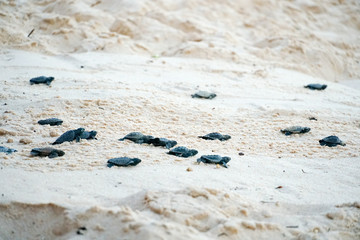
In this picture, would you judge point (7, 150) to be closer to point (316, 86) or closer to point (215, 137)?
point (215, 137)

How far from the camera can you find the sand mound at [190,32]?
6.88 metres

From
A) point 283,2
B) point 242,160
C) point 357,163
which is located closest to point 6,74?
A: point 242,160

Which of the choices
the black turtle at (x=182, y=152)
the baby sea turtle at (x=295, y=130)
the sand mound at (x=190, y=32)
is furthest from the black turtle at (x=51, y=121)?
the sand mound at (x=190, y=32)

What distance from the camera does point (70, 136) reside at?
327 centimetres

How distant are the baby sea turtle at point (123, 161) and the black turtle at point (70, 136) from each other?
58cm

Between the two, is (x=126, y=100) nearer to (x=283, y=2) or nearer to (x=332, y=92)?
(x=332, y=92)

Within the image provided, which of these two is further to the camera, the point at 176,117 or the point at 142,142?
the point at 176,117

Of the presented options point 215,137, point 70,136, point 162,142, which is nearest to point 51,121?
point 70,136

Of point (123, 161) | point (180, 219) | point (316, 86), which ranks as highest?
point (180, 219)

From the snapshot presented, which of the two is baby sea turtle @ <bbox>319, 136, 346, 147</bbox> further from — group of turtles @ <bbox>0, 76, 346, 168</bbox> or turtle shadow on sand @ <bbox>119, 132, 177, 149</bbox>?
turtle shadow on sand @ <bbox>119, 132, 177, 149</bbox>

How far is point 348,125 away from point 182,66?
297cm

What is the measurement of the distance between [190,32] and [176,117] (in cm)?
410

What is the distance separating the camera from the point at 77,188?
2498 mm

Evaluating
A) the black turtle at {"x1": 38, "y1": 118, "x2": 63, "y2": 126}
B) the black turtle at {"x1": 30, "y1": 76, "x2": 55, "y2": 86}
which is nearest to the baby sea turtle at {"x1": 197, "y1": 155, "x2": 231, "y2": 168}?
the black turtle at {"x1": 38, "y1": 118, "x2": 63, "y2": 126}
